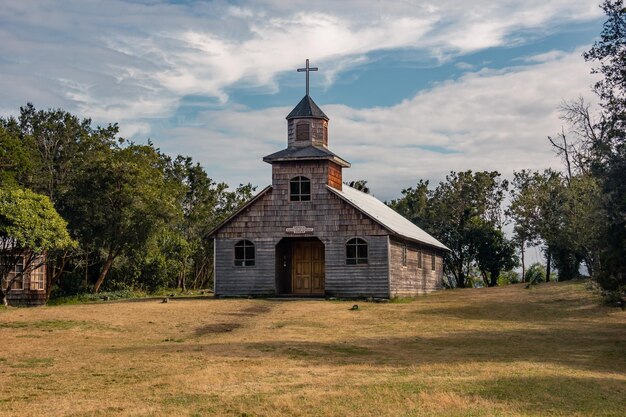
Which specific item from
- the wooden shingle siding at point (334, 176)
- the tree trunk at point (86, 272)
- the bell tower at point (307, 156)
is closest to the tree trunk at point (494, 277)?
the bell tower at point (307, 156)

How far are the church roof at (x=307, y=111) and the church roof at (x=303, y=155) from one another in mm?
1944

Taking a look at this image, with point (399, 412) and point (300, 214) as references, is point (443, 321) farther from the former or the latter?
point (399, 412)

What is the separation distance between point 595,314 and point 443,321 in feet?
22.4

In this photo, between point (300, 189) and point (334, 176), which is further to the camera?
point (334, 176)

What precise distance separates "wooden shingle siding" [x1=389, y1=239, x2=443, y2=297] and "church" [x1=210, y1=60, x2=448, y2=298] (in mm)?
108

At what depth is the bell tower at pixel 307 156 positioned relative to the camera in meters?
39.2

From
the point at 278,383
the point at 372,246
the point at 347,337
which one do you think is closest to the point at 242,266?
the point at 372,246

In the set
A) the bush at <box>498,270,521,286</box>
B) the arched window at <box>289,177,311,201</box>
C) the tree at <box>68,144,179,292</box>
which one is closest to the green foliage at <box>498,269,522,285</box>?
the bush at <box>498,270,521,286</box>

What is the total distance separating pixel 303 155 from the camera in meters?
39.1

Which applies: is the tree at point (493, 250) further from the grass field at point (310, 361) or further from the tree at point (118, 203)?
the grass field at point (310, 361)

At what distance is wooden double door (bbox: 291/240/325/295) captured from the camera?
40875mm

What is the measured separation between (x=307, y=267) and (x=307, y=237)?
6.88 ft

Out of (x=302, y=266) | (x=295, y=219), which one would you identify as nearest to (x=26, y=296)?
(x=302, y=266)

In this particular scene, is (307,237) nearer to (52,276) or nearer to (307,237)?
(307,237)
